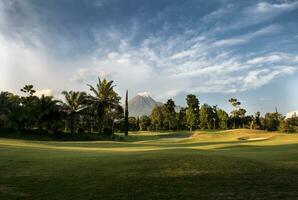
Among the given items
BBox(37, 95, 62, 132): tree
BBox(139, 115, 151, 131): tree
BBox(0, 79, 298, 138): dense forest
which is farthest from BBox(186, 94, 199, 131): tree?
BBox(37, 95, 62, 132): tree

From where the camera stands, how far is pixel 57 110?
212 feet

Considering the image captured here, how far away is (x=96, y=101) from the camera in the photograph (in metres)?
73.2

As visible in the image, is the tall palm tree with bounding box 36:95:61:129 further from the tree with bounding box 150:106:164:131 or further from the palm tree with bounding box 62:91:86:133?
the tree with bounding box 150:106:164:131

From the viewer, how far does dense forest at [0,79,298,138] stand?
202 ft

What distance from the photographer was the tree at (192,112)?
106569 mm

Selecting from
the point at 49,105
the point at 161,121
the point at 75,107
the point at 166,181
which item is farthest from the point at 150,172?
the point at 161,121

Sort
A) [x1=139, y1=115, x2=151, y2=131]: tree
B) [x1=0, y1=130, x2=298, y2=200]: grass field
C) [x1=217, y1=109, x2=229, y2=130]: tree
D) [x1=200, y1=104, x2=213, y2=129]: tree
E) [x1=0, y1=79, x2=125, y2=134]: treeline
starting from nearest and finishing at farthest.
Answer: [x1=0, y1=130, x2=298, y2=200]: grass field → [x1=0, y1=79, x2=125, y2=134]: treeline → [x1=200, y1=104, x2=213, y2=129]: tree → [x1=217, y1=109, x2=229, y2=130]: tree → [x1=139, y1=115, x2=151, y2=131]: tree

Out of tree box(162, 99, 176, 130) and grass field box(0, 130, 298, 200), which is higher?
tree box(162, 99, 176, 130)

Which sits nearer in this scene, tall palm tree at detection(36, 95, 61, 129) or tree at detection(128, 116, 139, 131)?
tall palm tree at detection(36, 95, 61, 129)

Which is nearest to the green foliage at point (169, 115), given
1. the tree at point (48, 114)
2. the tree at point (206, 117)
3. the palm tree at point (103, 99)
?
the tree at point (206, 117)

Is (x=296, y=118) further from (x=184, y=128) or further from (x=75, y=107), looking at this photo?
(x=75, y=107)

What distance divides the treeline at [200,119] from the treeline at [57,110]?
32.0m

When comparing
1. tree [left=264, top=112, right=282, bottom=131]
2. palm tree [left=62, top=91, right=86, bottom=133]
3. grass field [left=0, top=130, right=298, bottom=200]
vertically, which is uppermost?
palm tree [left=62, top=91, right=86, bottom=133]

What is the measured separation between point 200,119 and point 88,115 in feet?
139
